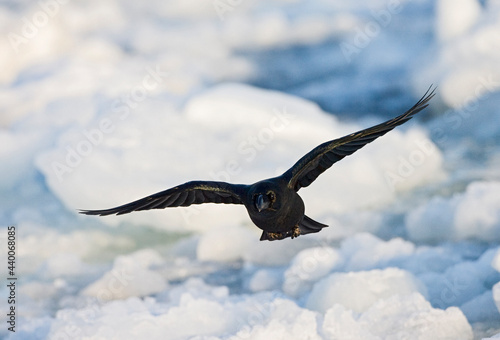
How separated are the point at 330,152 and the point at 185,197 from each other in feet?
11.4

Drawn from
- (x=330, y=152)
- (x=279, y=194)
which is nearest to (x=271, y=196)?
(x=279, y=194)

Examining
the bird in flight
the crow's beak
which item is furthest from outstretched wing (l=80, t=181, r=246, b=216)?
the crow's beak

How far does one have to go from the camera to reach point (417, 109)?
39.8 ft

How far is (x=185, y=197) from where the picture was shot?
13.6 m

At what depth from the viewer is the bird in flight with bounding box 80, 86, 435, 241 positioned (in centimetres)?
1158

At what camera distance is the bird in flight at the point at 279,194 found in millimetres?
11578

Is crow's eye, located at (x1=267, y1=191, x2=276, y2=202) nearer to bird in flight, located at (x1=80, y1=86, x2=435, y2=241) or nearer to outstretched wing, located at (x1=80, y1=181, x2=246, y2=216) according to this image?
bird in flight, located at (x1=80, y1=86, x2=435, y2=241)

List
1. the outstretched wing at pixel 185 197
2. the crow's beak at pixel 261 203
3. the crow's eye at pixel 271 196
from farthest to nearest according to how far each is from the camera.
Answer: the outstretched wing at pixel 185 197 → the crow's eye at pixel 271 196 → the crow's beak at pixel 261 203

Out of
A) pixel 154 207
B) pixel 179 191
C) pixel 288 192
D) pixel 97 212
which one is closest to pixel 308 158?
pixel 288 192

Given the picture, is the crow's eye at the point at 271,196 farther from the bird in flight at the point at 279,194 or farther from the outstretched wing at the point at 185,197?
the outstretched wing at the point at 185,197

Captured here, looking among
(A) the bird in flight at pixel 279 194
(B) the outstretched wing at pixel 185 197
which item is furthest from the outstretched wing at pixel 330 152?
(B) the outstretched wing at pixel 185 197

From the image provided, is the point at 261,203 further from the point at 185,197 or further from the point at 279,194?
the point at 185,197

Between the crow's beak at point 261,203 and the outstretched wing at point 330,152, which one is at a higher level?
the outstretched wing at point 330,152

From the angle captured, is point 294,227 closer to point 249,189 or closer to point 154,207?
point 249,189
